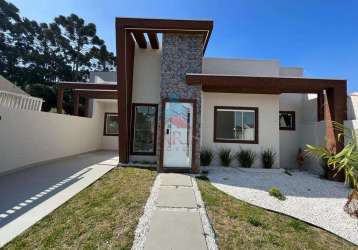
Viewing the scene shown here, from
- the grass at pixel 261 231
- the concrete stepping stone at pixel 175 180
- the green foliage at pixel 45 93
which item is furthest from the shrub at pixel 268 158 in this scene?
the green foliage at pixel 45 93

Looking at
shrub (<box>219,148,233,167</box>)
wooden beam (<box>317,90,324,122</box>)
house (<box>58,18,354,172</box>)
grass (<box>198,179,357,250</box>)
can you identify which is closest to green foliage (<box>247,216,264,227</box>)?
grass (<box>198,179,357,250</box>)

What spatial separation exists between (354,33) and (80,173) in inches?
583

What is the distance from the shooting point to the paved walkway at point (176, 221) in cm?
310

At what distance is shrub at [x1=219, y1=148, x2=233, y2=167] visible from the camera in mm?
9398

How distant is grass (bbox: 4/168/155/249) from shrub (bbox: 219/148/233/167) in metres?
4.67

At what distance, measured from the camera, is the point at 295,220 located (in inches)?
167

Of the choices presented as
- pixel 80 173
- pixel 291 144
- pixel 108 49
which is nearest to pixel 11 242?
pixel 80 173

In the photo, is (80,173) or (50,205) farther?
(80,173)

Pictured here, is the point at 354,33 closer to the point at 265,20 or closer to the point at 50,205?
the point at 265,20

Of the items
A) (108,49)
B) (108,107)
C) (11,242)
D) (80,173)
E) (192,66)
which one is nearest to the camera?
(11,242)

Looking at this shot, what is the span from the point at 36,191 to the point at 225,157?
7.26 m

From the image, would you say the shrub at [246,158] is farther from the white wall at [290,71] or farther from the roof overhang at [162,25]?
the white wall at [290,71]

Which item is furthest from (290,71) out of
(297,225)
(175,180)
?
(297,225)

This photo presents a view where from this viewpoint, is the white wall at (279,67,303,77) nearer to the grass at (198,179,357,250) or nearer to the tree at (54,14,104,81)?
the grass at (198,179,357,250)
